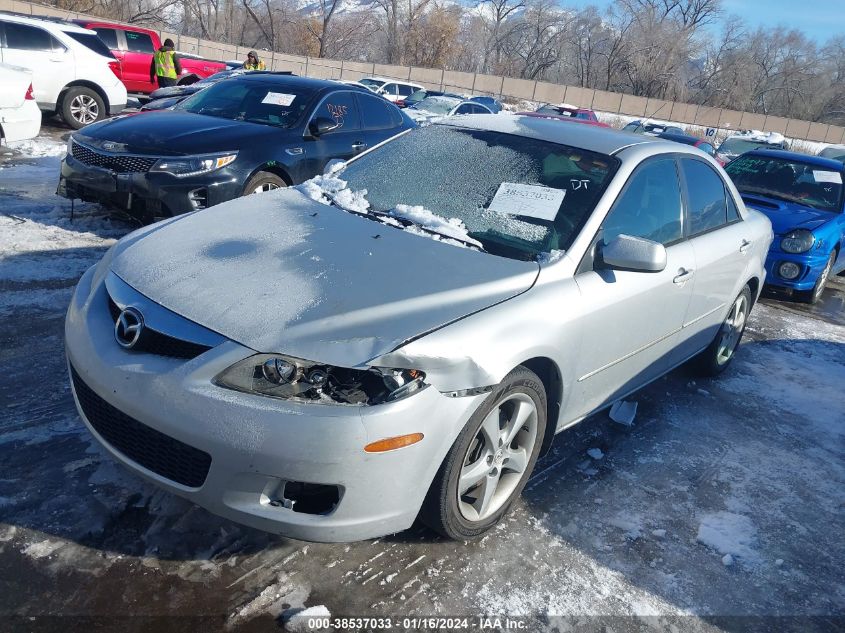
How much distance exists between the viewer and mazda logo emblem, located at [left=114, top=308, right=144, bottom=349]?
8.13 feet

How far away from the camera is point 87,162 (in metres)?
5.89

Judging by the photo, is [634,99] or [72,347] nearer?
[72,347]

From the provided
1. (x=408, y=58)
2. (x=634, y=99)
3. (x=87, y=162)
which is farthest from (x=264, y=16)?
(x=87, y=162)

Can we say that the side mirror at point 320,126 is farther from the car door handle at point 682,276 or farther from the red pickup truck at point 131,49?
the red pickup truck at point 131,49

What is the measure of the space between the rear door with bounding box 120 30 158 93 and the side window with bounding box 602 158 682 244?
51.4 feet

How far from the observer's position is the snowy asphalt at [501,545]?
2.42 m

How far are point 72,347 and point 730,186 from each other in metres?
4.18

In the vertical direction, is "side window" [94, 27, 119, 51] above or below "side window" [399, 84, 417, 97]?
above

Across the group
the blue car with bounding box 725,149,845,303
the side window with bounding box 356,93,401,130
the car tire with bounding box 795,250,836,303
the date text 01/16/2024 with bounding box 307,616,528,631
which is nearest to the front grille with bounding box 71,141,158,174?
the side window with bounding box 356,93,401,130

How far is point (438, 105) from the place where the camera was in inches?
736

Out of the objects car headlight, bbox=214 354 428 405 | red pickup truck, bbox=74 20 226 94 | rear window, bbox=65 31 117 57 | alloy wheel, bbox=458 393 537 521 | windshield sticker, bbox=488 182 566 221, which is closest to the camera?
car headlight, bbox=214 354 428 405

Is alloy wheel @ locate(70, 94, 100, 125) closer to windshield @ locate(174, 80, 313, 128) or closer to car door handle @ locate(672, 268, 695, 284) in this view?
windshield @ locate(174, 80, 313, 128)

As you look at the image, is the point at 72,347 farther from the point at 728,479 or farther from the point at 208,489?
the point at 728,479

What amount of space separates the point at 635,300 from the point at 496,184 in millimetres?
908
